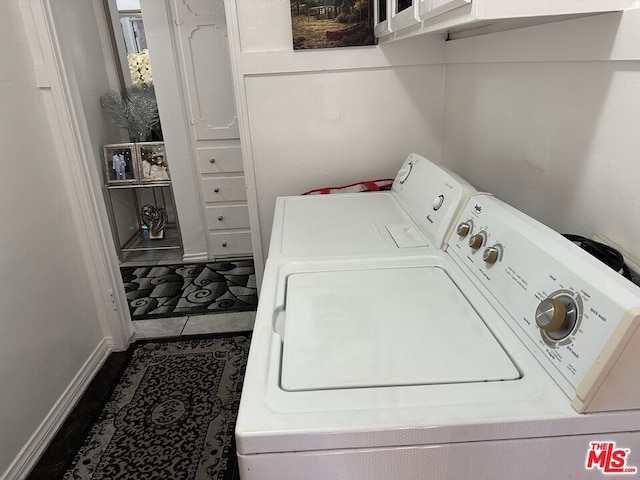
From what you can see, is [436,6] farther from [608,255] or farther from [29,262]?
[29,262]

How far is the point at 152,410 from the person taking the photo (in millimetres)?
1734

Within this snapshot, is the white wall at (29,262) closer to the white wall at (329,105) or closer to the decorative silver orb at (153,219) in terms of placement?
the white wall at (329,105)

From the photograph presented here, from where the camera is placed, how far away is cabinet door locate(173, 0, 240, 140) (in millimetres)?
2662

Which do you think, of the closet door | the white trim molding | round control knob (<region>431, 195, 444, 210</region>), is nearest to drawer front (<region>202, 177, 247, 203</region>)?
the closet door

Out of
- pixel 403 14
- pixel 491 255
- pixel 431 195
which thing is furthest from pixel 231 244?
pixel 491 255

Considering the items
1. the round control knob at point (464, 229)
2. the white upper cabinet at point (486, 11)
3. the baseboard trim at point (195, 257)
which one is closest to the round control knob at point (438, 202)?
the round control knob at point (464, 229)

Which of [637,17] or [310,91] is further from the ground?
[637,17]

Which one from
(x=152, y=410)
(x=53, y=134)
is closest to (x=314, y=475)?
(x=152, y=410)

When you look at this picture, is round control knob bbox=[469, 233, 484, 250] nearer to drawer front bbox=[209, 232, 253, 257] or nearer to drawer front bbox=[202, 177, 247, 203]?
drawer front bbox=[202, 177, 247, 203]

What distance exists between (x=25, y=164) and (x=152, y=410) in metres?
1.02

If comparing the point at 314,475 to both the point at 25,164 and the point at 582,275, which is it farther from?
the point at 25,164

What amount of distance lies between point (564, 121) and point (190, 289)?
2286 millimetres

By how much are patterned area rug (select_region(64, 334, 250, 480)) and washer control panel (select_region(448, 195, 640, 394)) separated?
3.55 feet

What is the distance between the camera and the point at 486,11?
73 centimetres
